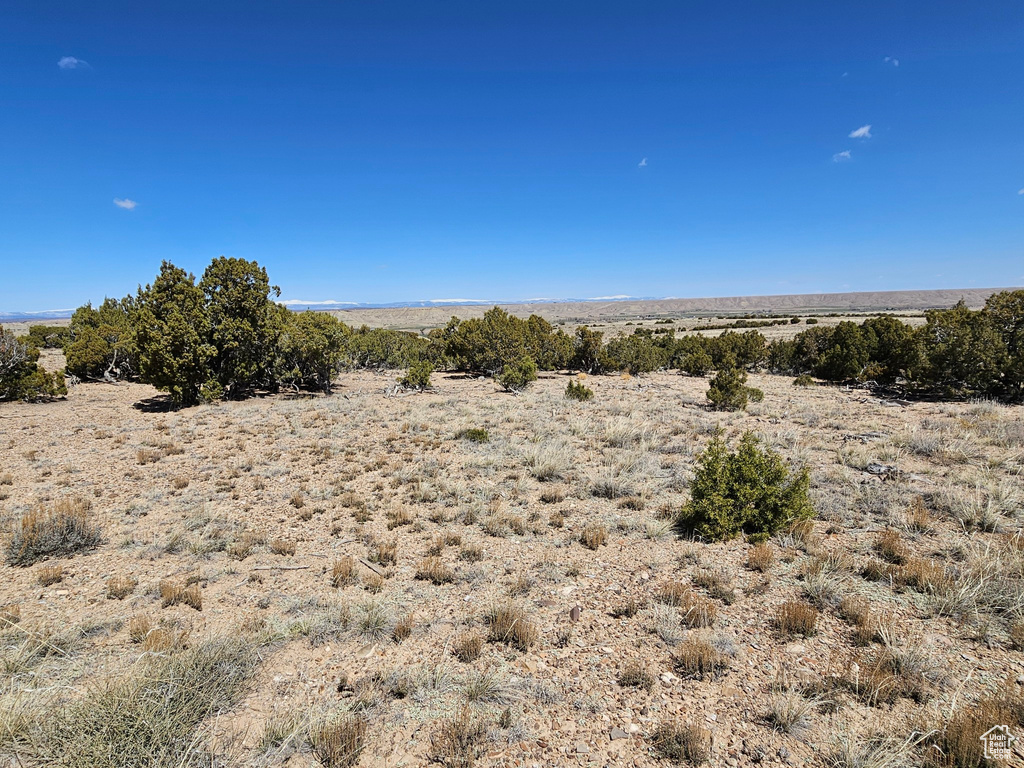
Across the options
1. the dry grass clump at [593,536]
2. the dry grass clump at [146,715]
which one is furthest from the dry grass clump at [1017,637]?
the dry grass clump at [146,715]

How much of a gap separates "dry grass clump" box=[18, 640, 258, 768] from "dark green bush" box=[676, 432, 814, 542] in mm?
5778

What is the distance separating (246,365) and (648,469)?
17.2m

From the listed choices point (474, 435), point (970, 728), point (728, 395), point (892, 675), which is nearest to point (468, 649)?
point (892, 675)

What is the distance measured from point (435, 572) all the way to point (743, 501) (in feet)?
14.7

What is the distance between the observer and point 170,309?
1662 centimetres

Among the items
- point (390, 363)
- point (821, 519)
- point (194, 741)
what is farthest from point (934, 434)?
point (390, 363)

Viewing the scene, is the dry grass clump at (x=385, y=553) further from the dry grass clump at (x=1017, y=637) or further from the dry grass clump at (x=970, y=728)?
the dry grass clump at (x=1017, y=637)

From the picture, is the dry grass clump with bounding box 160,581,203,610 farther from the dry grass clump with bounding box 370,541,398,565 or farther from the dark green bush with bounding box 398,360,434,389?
the dark green bush with bounding box 398,360,434,389

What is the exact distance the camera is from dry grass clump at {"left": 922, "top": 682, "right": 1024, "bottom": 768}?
2.71m

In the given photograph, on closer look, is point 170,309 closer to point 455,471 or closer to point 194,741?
point 455,471

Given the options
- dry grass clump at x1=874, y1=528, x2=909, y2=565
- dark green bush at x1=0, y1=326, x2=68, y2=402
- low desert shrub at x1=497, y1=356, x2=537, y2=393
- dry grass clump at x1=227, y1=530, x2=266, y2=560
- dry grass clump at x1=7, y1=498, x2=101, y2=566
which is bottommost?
dry grass clump at x1=227, y1=530, x2=266, y2=560

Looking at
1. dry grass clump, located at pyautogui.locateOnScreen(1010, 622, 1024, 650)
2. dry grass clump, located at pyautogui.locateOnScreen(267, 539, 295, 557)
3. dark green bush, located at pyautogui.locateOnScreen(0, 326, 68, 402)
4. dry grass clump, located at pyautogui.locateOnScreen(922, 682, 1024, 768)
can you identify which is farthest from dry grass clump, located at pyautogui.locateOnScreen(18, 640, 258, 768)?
dark green bush, located at pyautogui.locateOnScreen(0, 326, 68, 402)

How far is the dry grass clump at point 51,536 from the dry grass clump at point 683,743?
26.7 ft

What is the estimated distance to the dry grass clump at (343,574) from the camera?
5.60 meters
